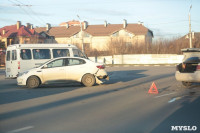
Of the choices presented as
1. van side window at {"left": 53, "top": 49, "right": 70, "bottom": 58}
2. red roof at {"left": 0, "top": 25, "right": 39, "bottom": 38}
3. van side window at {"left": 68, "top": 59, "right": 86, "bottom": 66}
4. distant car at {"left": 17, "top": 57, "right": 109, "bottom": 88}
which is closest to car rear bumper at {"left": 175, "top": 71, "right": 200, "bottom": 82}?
distant car at {"left": 17, "top": 57, "right": 109, "bottom": 88}

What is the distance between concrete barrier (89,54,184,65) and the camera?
55.4m

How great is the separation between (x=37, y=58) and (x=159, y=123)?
13401mm

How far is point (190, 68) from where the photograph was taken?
14.8m

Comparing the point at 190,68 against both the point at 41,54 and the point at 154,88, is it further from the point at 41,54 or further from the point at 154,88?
the point at 41,54

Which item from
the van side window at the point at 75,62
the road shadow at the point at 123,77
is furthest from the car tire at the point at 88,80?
the road shadow at the point at 123,77

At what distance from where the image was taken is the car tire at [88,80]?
16375 millimetres

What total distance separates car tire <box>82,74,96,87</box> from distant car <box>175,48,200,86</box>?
4437 mm

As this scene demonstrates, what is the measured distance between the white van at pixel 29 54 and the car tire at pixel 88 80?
3.99 metres

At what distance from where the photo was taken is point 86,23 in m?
90.4

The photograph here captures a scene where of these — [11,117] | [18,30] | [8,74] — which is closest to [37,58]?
[8,74]

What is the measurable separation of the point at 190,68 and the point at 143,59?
42.0 metres

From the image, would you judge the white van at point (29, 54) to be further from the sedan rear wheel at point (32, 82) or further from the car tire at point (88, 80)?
the car tire at point (88, 80)

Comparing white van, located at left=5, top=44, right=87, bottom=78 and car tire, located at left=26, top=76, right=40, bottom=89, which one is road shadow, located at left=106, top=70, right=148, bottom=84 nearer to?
white van, located at left=5, top=44, right=87, bottom=78

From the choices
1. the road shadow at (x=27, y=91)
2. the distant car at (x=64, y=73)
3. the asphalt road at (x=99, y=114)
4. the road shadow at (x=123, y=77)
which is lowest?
the asphalt road at (x=99, y=114)
